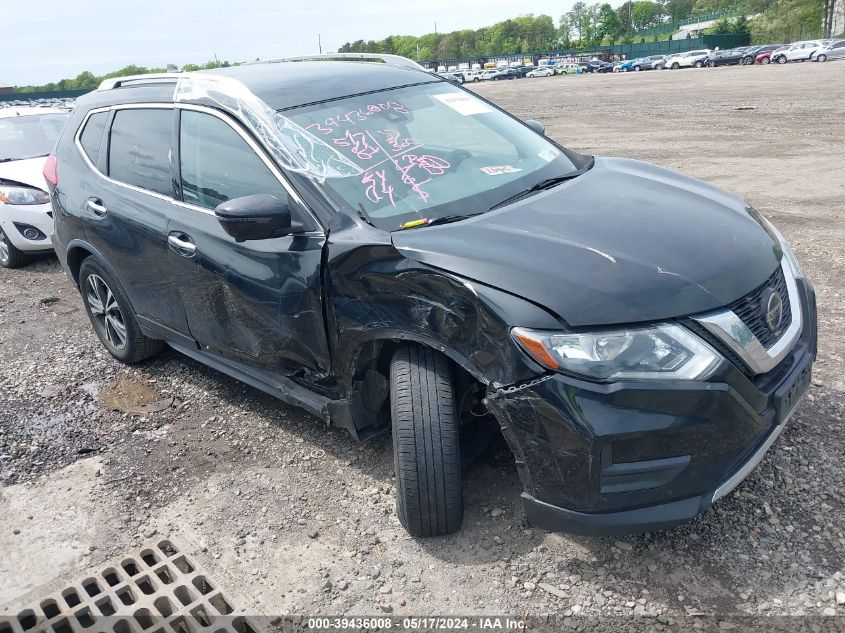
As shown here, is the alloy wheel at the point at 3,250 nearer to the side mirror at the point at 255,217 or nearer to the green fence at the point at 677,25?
the side mirror at the point at 255,217

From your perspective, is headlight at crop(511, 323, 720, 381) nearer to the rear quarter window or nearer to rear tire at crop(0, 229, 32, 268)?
the rear quarter window

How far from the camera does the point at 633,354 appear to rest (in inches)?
88.6

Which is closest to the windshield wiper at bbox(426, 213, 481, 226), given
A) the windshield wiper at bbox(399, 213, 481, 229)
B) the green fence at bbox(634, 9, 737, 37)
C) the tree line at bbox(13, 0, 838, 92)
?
the windshield wiper at bbox(399, 213, 481, 229)

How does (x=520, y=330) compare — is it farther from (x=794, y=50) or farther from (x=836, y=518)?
(x=794, y=50)

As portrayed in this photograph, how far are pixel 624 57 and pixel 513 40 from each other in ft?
213

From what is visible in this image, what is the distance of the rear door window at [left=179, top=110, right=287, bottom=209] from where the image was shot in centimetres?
320

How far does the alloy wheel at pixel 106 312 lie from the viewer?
461 centimetres

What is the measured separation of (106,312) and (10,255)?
3614 mm

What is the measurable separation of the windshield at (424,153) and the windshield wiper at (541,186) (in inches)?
1.2

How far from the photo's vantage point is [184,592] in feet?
9.09

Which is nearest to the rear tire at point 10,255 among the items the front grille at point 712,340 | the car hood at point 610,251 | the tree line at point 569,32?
the car hood at point 610,251

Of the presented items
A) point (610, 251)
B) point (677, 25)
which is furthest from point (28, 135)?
point (677, 25)

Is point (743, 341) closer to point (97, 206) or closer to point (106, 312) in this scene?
point (97, 206)

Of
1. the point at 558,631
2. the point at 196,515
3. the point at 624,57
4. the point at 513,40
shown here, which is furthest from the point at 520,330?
the point at 513,40
